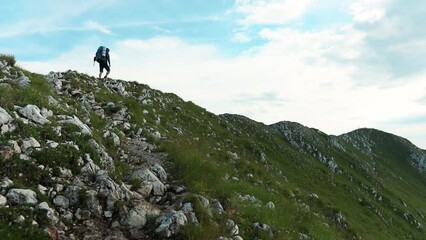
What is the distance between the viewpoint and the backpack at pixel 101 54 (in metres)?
32.9

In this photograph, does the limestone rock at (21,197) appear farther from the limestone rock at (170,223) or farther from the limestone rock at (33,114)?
the limestone rock at (33,114)

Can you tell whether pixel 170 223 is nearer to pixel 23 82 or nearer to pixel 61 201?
pixel 61 201

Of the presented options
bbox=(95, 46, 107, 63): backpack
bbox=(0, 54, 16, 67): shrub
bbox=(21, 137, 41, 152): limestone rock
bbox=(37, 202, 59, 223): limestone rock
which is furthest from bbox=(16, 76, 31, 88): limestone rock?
bbox=(95, 46, 107, 63): backpack

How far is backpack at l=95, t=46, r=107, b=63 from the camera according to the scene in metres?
32.9

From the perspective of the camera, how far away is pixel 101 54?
32844mm

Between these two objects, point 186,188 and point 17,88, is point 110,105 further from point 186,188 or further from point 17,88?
point 186,188

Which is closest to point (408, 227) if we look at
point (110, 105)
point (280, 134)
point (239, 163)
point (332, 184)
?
point (332, 184)

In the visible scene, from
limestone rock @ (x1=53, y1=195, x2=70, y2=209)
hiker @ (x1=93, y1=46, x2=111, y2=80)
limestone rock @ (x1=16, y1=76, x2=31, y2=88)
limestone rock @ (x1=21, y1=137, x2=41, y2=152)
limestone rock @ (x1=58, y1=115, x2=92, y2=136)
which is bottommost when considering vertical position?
limestone rock @ (x1=53, y1=195, x2=70, y2=209)

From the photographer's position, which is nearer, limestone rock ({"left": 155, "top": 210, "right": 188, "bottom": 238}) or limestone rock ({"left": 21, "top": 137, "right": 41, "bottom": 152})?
limestone rock ({"left": 155, "top": 210, "right": 188, "bottom": 238})

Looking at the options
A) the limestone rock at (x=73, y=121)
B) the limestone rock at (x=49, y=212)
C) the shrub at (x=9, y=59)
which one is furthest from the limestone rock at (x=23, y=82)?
the limestone rock at (x=49, y=212)

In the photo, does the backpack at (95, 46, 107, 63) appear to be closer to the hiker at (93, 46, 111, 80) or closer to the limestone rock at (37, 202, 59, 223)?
the hiker at (93, 46, 111, 80)

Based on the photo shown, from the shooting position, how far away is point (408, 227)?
2366 inches

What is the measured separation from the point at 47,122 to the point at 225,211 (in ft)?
23.3

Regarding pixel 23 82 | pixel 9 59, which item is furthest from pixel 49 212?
pixel 9 59
